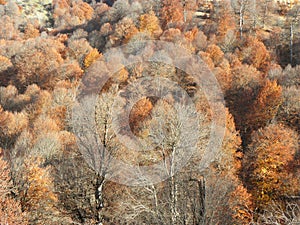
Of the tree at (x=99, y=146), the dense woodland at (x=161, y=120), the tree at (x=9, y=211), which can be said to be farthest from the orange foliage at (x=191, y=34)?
the tree at (x=9, y=211)

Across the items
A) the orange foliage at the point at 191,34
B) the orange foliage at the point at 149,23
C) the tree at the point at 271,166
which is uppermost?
the orange foliage at the point at 149,23

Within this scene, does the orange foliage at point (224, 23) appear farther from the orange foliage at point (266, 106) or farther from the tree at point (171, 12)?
the orange foliage at point (266, 106)

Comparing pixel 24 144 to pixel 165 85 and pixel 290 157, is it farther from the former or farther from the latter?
pixel 290 157

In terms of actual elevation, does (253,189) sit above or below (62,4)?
below

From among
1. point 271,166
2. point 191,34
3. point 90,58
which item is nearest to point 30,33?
point 90,58

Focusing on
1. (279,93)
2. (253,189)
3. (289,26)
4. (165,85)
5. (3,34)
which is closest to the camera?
(253,189)

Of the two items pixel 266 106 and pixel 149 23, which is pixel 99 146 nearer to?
pixel 266 106

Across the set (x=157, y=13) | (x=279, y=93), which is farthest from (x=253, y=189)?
(x=157, y=13)

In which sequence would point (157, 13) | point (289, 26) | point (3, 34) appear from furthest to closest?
1. point (3, 34)
2. point (157, 13)
3. point (289, 26)

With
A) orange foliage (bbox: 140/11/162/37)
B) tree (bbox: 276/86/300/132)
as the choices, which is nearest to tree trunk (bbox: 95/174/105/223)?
tree (bbox: 276/86/300/132)
